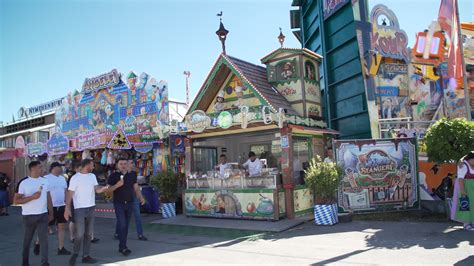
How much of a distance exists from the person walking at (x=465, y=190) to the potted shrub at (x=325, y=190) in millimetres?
2677

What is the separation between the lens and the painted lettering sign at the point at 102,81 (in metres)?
16.5

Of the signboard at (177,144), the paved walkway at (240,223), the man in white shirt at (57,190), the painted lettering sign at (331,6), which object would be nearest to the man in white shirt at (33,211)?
the man in white shirt at (57,190)

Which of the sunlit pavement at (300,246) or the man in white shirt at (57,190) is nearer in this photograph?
the sunlit pavement at (300,246)

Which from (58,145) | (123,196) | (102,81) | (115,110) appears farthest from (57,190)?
(102,81)

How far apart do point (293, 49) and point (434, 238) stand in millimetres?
7168

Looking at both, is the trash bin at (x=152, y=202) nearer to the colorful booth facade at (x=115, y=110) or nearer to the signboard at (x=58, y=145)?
the colorful booth facade at (x=115, y=110)

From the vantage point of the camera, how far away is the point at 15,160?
21.8 meters

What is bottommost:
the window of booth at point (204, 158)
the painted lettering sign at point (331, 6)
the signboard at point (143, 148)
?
the window of booth at point (204, 158)

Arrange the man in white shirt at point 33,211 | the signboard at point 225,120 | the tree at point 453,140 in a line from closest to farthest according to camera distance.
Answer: the man in white shirt at point 33,211
the tree at point 453,140
the signboard at point 225,120

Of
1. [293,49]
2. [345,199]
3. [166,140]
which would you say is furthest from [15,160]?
[345,199]

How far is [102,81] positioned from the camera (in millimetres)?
17219

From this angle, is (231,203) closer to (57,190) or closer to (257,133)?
(257,133)

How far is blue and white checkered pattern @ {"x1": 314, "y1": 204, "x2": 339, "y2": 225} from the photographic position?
→ 30.9 feet

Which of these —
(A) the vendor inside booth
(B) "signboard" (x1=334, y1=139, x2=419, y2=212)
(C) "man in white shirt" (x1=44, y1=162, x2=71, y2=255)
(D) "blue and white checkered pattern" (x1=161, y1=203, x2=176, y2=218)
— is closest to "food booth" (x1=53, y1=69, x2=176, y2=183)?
(A) the vendor inside booth
